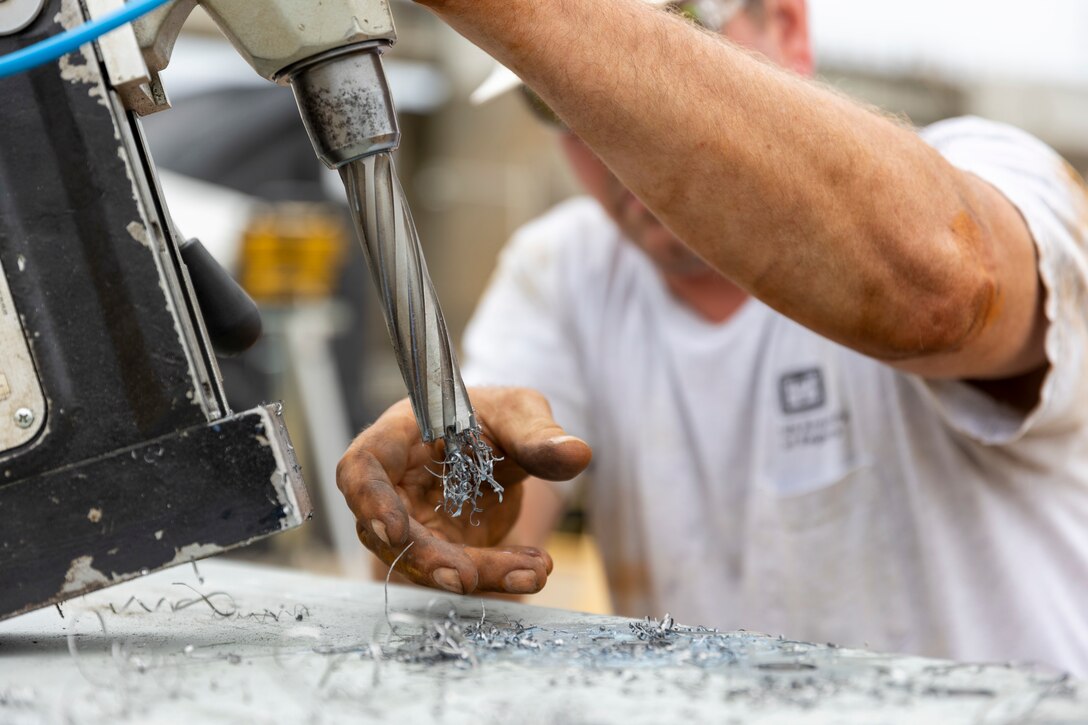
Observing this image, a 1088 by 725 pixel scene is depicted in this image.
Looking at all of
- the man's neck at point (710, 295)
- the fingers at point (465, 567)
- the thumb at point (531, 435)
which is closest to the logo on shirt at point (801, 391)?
Result: the man's neck at point (710, 295)

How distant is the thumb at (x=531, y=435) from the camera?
71 centimetres

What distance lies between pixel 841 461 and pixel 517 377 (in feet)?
1.57

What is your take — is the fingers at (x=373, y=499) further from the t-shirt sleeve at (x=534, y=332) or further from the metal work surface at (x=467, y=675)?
the t-shirt sleeve at (x=534, y=332)

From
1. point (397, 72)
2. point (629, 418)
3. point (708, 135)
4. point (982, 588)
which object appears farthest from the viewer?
point (397, 72)

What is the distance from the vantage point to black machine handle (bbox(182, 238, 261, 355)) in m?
0.65

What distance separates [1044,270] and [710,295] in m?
0.59

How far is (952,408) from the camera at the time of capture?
3.36 ft

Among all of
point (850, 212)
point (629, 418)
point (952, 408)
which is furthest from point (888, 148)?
point (629, 418)

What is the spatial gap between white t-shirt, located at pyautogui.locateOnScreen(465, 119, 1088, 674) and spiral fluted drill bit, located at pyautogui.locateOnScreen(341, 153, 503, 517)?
57 centimetres

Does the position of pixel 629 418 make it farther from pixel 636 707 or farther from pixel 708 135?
pixel 636 707

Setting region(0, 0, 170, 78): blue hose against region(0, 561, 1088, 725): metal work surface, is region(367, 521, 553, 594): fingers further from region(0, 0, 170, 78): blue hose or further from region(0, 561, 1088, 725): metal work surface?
region(0, 0, 170, 78): blue hose

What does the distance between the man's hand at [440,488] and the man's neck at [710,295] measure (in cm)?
63

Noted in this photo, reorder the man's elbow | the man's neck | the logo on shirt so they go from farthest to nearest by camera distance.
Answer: the man's neck
the logo on shirt
the man's elbow

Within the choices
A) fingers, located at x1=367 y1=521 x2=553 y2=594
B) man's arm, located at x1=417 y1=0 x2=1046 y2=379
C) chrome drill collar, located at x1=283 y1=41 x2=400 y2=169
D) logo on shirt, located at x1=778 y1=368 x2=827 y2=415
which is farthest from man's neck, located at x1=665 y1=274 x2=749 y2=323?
chrome drill collar, located at x1=283 y1=41 x2=400 y2=169
